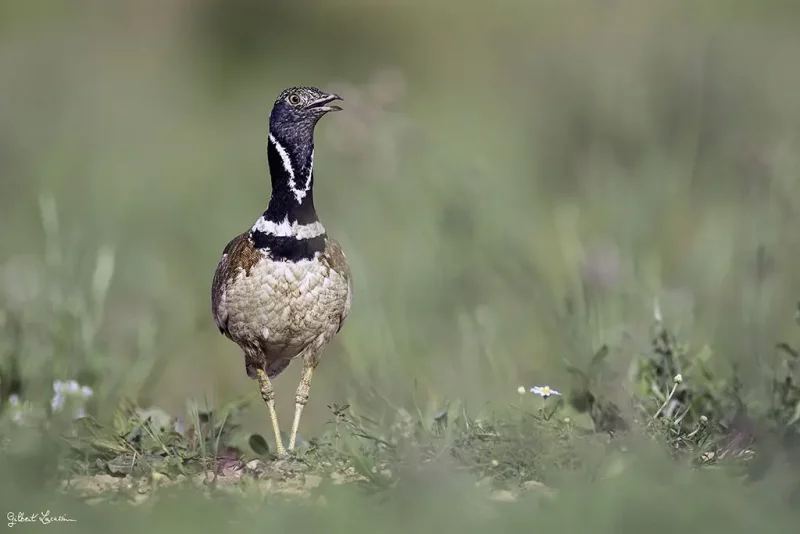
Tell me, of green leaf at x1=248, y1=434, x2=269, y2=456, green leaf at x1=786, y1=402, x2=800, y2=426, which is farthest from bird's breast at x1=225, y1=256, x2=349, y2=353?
green leaf at x1=786, y1=402, x2=800, y2=426

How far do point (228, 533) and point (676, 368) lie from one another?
2.42 meters

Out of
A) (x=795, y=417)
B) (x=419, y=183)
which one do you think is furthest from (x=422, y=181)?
(x=795, y=417)

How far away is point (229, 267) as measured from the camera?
4.73 meters

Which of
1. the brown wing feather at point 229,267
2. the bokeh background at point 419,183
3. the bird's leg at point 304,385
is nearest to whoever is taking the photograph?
the brown wing feather at point 229,267

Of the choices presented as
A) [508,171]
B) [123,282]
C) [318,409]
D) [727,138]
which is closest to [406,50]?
[508,171]

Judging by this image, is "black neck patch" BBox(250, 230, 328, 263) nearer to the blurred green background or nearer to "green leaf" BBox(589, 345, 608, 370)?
the blurred green background

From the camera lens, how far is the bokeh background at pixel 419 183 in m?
6.14

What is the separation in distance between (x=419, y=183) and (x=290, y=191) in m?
3.78

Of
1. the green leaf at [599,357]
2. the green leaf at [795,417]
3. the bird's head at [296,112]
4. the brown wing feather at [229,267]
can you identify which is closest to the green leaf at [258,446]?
the brown wing feather at [229,267]

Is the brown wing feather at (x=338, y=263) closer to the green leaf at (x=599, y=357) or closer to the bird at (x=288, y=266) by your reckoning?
the bird at (x=288, y=266)

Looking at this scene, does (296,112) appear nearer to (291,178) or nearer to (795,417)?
(291,178)

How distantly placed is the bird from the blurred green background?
1.00m

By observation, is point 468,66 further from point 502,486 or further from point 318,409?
point 502,486

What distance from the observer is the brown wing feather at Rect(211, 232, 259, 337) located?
4656 millimetres
